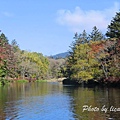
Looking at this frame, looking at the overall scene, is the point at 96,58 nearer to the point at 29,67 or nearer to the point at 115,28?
the point at 115,28

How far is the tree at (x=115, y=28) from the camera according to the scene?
237 feet

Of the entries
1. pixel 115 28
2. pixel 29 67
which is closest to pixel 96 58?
pixel 115 28

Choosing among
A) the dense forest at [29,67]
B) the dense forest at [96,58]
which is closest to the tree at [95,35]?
the dense forest at [96,58]

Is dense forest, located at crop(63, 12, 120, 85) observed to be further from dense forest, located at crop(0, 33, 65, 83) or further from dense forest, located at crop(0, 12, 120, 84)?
dense forest, located at crop(0, 33, 65, 83)

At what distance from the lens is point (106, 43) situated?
6397 centimetres

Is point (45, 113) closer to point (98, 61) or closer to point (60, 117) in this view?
point (60, 117)

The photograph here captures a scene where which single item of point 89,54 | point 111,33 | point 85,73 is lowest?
point 85,73

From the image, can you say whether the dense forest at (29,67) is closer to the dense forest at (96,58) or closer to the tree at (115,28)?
the dense forest at (96,58)

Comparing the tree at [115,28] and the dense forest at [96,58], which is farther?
the tree at [115,28]

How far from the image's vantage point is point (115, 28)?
240 feet

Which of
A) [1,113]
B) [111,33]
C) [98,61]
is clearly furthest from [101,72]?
[1,113]

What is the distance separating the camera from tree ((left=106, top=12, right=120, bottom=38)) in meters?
72.4

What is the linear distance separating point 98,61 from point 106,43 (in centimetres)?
508

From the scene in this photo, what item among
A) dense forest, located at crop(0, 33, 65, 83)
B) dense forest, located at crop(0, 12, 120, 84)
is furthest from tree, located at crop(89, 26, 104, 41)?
dense forest, located at crop(0, 33, 65, 83)
